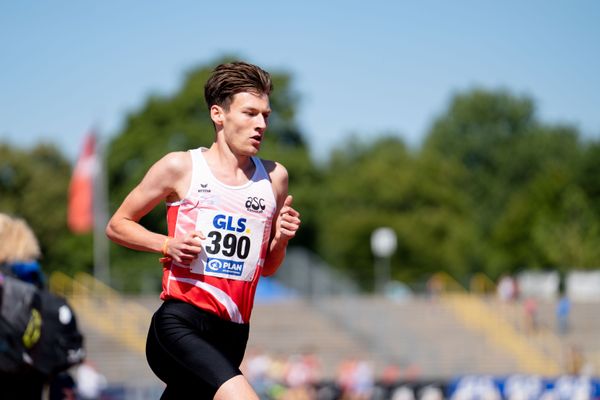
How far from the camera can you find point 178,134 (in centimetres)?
6456

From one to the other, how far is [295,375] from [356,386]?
172 cm

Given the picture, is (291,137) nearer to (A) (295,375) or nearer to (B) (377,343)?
(B) (377,343)

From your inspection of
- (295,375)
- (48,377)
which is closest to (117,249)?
(295,375)

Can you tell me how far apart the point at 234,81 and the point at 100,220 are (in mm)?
43480

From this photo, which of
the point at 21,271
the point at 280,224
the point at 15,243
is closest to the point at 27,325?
the point at 21,271

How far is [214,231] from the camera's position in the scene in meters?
5.54

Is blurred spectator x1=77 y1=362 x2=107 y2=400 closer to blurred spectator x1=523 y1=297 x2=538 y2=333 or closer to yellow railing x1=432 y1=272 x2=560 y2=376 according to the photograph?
yellow railing x1=432 y1=272 x2=560 y2=376

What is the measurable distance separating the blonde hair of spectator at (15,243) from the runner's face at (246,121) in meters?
2.01

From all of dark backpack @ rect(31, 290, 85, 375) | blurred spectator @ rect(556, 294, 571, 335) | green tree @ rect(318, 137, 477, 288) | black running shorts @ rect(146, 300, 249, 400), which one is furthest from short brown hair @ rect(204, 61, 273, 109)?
green tree @ rect(318, 137, 477, 288)

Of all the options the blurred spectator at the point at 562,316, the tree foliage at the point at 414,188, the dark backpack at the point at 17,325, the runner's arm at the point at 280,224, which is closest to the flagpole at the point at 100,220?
the tree foliage at the point at 414,188

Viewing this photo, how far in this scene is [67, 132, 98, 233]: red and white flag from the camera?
40.6 metres

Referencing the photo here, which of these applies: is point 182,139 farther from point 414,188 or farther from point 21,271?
point 21,271

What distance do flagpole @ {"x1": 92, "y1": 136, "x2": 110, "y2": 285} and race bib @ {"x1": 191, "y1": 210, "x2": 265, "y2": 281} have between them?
1409 inches

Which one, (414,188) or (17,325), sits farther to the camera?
(414,188)
